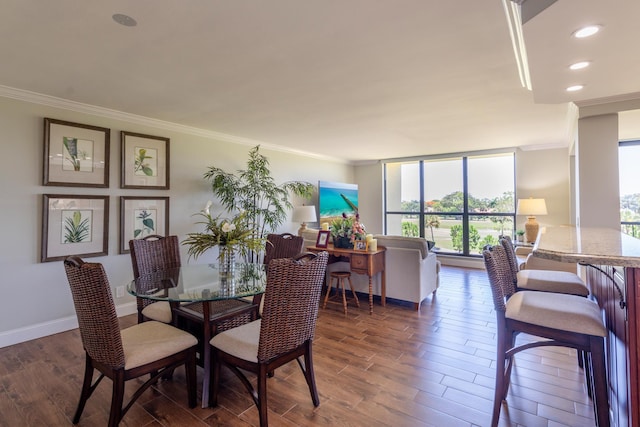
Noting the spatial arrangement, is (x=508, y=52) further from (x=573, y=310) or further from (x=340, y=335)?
(x=340, y=335)

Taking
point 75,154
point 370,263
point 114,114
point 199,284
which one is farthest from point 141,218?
point 370,263

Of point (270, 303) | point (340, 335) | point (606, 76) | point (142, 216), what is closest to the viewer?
point (270, 303)

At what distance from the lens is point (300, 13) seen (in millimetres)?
1812

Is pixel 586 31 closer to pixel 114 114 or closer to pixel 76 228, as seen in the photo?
pixel 114 114

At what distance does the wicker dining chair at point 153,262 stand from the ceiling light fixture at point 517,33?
3.02 metres

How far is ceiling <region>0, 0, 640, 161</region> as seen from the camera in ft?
5.79

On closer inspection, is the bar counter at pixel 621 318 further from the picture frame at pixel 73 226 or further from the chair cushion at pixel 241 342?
the picture frame at pixel 73 226

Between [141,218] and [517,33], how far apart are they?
4119 mm

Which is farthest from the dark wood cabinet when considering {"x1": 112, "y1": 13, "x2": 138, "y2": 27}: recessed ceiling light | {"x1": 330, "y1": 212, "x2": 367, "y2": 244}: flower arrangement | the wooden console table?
{"x1": 112, "y1": 13, "x2": 138, "y2": 27}: recessed ceiling light

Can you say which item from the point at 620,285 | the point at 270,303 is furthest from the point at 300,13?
the point at 620,285

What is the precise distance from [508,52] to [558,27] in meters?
0.62

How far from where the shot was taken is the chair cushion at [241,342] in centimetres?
179

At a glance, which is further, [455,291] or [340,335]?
[455,291]

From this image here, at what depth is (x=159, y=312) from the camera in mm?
2471
